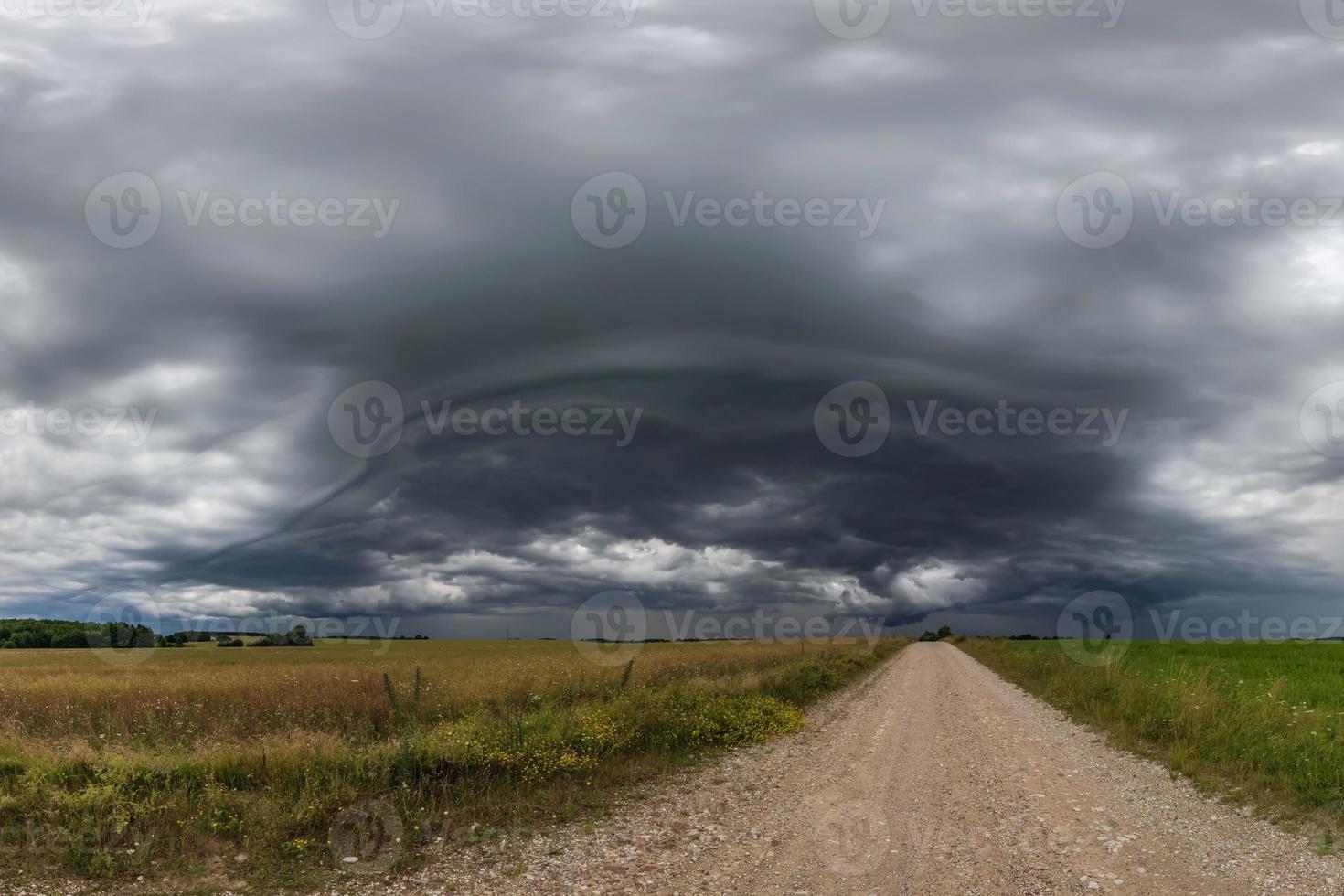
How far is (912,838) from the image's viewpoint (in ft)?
33.9

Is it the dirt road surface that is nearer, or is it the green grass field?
the dirt road surface

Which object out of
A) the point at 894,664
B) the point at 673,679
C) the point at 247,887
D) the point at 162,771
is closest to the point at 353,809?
the point at 247,887

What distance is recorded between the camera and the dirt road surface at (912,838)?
8.91 meters

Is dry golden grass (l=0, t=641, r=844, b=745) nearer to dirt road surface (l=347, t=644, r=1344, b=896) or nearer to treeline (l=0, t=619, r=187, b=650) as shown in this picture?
dirt road surface (l=347, t=644, r=1344, b=896)

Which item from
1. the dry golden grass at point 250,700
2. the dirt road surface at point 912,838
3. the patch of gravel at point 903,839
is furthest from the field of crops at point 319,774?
the dirt road surface at point 912,838

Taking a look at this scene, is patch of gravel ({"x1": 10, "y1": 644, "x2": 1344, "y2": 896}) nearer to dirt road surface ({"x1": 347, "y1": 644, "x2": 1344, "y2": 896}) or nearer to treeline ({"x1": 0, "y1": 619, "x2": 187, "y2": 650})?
dirt road surface ({"x1": 347, "y1": 644, "x2": 1344, "y2": 896})

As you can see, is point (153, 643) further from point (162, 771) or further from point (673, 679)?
point (162, 771)

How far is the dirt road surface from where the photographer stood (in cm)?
891

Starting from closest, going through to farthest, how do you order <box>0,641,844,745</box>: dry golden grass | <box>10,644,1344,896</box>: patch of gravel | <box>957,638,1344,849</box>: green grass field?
<box>10,644,1344,896</box>: patch of gravel, <box>957,638,1344,849</box>: green grass field, <box>0,641,844,745</box>: dry golden grass

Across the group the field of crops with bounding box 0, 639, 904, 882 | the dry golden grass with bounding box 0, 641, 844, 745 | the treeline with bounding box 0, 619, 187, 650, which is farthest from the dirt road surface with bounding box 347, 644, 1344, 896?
the treeline with bounding box 0, 619, 187, 650

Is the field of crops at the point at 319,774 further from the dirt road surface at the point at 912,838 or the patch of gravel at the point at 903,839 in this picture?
the dirt road surface at the point at 912,838

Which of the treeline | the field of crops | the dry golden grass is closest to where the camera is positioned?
the field of crops

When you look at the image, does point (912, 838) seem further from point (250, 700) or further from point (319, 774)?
point (250, 700)

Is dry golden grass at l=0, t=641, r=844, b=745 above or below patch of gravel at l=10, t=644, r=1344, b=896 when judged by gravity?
below
